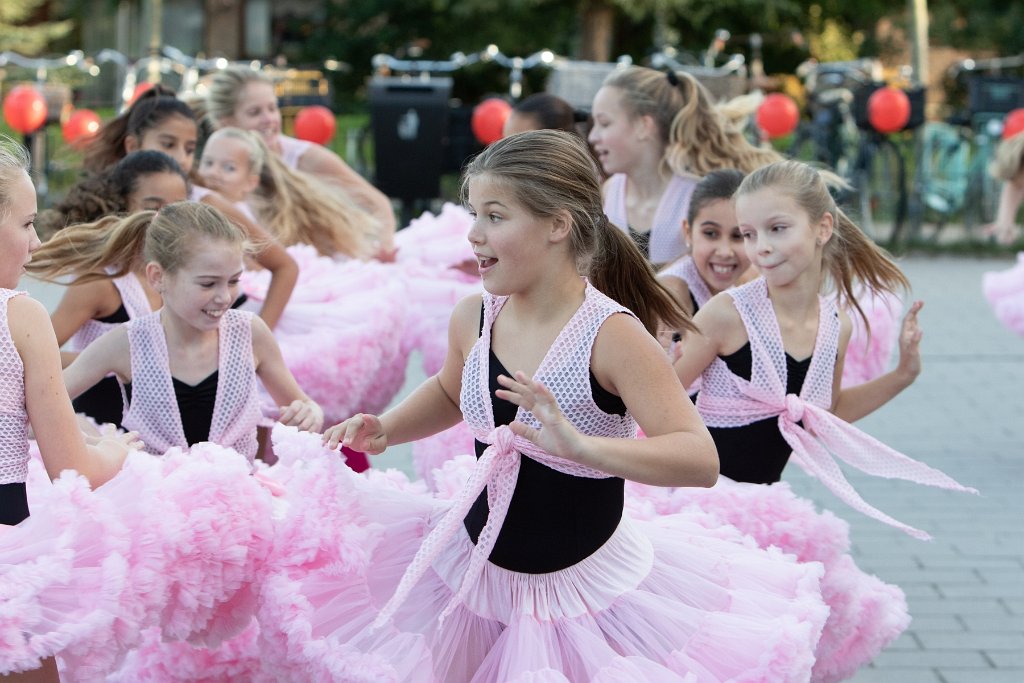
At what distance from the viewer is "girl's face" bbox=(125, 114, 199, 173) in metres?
5.75

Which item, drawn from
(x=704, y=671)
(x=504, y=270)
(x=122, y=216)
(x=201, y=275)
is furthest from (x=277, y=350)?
(x=704, y=671)

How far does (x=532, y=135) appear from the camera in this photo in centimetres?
301

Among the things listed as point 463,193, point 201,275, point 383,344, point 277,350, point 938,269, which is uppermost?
point 463,193

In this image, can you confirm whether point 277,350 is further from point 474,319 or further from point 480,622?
point 480,622

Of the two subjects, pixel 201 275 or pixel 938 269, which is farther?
pixel 938 269

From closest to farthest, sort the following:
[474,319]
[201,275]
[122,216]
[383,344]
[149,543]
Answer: [149,543] → [474,319] → [201,275] → [122,216] → [383,344]

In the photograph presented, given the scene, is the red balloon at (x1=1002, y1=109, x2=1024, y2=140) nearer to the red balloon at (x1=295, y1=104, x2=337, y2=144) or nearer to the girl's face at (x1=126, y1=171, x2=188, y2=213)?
the red balloon at (x1=295, y1=104, x2=337, y2=144)

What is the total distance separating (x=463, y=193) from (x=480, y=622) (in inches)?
38.1

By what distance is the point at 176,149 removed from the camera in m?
5.77

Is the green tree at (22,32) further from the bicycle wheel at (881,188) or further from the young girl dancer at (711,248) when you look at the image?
the young girl dancer at (711,248)

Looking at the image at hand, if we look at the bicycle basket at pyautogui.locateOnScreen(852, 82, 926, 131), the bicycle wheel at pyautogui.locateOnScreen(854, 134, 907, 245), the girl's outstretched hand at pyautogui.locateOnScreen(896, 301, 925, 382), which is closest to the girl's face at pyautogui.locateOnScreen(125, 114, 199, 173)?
the girl's outstretched hand at pyautogui.locateOnScreen(896, 301, 925, 382)

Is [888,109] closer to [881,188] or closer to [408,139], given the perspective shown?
[881,188]

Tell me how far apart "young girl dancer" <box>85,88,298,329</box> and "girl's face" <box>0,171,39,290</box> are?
2121 millimetres

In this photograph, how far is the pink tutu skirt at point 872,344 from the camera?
216 inches
